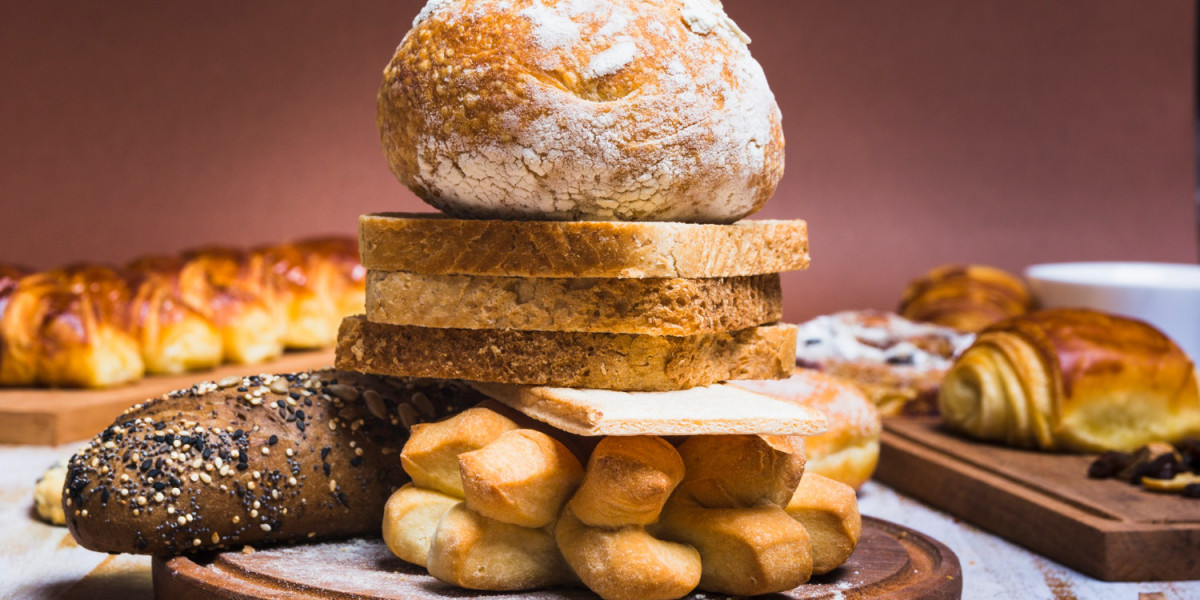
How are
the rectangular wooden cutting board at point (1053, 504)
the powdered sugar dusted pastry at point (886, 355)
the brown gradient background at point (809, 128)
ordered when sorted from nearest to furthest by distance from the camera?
the rectangular wooden cutting board at point (1053, 504) → the powdered sugar dusted pastry at point (886, 355) → the brown gradient background at point (809, 128)

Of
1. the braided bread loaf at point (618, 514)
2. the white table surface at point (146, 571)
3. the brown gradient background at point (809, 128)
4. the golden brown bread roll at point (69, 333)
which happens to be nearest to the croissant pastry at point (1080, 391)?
the white table surface at point (146, 571)

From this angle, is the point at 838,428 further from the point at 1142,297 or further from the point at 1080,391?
the point at 1142,297

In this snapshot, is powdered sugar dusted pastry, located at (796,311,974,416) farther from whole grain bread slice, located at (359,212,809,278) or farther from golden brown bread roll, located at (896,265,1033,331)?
whole grain bread slice, located at (359,212,809,278)

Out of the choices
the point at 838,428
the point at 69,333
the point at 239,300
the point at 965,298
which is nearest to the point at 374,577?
the point at 838,428

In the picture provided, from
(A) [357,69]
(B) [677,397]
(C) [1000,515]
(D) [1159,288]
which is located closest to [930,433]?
(C) [1000,515]

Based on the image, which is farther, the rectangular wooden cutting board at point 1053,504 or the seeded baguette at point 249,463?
the rectangular wooden cutting board at point 1053,504

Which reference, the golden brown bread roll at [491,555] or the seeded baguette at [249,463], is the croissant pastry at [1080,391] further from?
the golden brown bread roll at [491,555]

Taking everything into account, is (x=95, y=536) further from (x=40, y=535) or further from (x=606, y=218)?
(x=606, y=218)
